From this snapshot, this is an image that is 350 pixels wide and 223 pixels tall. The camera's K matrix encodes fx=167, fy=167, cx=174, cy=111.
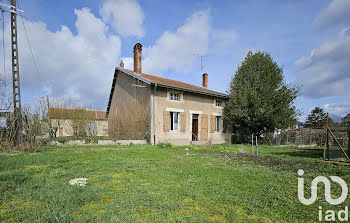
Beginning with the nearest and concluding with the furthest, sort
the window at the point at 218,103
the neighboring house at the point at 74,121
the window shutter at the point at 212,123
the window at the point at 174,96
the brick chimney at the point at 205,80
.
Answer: the neighboring house at the point at 74,121 → the window at the point at 174,96 → the window shutter at the point at 212,123 → the window at the point at 218,103 → the brick chimney at the point at 205,80

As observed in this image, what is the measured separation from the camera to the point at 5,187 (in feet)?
10.1

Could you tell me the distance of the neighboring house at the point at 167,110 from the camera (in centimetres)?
1212

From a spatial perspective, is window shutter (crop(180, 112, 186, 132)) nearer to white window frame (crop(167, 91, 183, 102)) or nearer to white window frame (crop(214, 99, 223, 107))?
white window frame (crop(167, 91, 183, 102))

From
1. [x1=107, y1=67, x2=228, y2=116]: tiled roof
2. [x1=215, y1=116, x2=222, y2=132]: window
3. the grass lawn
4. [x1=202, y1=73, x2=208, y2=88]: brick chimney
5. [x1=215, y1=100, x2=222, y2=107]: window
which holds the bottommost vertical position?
the grass lawn

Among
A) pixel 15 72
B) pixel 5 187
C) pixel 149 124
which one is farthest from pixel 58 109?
pixel 5 187

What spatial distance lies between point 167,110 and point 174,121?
119cm

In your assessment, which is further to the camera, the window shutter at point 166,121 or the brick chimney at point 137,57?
the brick chimney at point 137,57

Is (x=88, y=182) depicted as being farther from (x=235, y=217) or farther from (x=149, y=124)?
(x=149, y=124)

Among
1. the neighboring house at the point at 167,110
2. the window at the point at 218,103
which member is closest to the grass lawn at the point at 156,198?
the neighboring house at the point at 167,110

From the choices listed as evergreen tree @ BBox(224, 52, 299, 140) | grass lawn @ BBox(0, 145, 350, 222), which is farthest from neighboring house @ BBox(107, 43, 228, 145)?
grass lawn @ BBox(0, 145, 350, 222)

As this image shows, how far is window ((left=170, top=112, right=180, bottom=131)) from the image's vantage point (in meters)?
13.2

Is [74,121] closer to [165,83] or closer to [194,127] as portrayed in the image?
[165,83]

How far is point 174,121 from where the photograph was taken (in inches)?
522

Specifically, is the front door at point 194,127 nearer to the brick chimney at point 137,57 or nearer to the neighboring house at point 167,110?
the neighboring house at point 167,110
